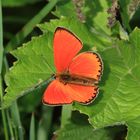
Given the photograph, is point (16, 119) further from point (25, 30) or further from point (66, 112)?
point (25, 30)

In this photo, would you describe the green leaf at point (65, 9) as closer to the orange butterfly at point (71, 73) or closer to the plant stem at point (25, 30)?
the plant stem at point (25, 30)

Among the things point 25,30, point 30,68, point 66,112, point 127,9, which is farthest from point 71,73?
point 25,30

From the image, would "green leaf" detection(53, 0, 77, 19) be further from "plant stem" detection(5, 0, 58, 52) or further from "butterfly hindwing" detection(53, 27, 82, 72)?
"butterfly hindwing" detection(53, 27, 82, 72)

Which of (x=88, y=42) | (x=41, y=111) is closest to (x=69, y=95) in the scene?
(x=88, y=42)

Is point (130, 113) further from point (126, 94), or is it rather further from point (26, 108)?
point (26, 108)

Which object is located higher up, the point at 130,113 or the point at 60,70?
the point at 60,70

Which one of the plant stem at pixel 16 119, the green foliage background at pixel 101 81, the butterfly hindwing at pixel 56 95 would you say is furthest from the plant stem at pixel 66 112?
the butterfly hindwing at pixel 56 95

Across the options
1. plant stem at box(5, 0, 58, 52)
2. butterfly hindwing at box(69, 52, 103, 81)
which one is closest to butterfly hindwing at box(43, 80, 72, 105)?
butterfly hindwing at box(69, 52, 103, 81)
